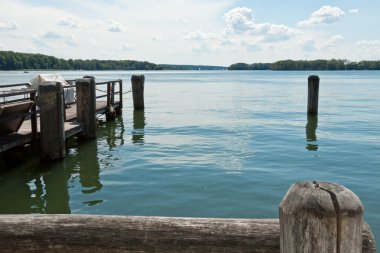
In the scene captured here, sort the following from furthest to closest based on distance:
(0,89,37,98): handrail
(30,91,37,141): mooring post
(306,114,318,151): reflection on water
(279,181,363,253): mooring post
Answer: (306,114,318,151): reflection on water < (30,91,37,141): mooring post < (0,89,37,98): handrail < (279,181,363,253): mooring post

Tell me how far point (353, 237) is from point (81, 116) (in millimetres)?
12266

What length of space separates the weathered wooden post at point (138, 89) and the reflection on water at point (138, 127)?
22.3 inches

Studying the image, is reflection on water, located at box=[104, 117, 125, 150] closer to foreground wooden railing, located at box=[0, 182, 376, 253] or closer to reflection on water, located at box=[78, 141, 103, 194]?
A: reflection on water, located at box=[78, 141, 103, 194]

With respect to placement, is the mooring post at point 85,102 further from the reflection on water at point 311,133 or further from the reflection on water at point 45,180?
the reflection on water at point 311,133

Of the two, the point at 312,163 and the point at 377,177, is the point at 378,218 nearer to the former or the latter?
the point at 377,177

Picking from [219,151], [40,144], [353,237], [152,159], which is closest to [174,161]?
[152,159]

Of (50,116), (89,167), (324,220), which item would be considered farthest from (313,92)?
(324,220)

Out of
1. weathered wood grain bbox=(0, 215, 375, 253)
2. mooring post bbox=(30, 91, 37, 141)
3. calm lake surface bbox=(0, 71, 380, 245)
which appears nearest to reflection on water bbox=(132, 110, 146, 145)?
calm lake surface bbox=(0, 71, 380, 245)

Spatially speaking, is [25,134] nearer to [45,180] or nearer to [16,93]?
[16,93]

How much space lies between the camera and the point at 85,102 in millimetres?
13109

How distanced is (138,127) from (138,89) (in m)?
5.21

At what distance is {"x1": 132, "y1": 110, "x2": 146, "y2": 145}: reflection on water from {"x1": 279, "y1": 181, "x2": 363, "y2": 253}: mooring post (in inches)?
518

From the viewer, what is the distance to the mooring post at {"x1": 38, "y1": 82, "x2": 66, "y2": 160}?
9781 mm

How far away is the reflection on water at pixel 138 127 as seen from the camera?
15781 mm
